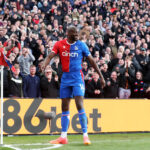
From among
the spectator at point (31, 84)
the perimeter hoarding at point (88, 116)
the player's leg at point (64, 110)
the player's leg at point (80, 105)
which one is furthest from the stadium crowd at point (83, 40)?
the player's leg at point (80, 105)

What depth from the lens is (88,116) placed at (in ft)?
39.2

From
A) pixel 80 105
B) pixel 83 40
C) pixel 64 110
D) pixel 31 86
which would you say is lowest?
pixel 64 110

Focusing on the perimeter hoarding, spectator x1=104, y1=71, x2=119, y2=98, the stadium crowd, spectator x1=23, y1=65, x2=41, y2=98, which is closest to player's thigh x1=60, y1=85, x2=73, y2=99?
the stadium crowd

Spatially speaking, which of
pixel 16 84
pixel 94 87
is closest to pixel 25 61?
pixel 16 84

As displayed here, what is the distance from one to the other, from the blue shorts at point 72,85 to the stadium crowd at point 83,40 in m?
1.25

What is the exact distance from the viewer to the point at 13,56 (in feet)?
42.4

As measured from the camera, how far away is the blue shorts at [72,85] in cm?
793

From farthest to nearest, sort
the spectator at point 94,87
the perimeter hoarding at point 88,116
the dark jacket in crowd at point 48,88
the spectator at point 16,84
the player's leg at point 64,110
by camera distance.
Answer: the spectator at point 94,87, the dark jacket in crowd at point 48,88, the spectator at point 16,84, the perimeter hoarding at point 88,116, the player's leg at point 64,110

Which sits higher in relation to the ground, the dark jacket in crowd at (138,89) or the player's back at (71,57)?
the player's back at (71,57)

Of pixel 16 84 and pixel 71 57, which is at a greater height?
pixel 71 57

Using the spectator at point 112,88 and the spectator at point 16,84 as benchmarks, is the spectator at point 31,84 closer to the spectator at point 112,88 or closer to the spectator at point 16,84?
the spectator at point 16,84

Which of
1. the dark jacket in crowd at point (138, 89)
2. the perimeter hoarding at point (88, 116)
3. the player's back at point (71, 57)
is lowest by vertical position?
the perimeter hoarding at point (88, 116)

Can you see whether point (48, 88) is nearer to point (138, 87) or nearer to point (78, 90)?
point (138, 87)

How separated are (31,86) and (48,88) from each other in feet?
1.77
